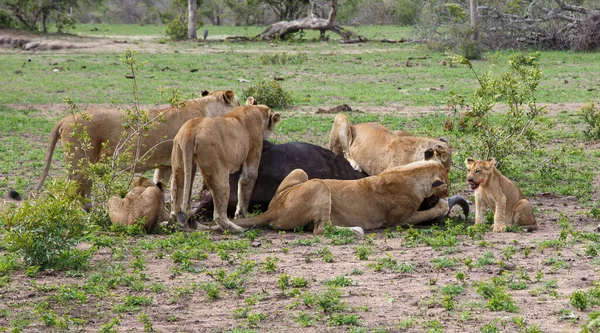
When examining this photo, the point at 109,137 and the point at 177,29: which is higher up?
the point at 109,137

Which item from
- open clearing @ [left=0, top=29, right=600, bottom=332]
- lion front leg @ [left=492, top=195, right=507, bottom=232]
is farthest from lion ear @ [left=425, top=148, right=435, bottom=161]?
lion front leg @ [left=492, top=195, right=507, bottom=232]

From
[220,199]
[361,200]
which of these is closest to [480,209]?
[361,200]

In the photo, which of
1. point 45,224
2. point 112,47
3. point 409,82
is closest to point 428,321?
point 45,224

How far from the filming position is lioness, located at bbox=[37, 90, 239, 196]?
28.8 feet

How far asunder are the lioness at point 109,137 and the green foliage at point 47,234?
1757mm

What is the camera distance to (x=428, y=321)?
5242 millimetres

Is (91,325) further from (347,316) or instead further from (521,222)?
(521,222)

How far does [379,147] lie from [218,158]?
2.38 m

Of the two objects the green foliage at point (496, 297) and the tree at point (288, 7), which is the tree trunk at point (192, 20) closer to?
the tree at point (288, 7)

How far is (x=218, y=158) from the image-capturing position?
7953 millimetres

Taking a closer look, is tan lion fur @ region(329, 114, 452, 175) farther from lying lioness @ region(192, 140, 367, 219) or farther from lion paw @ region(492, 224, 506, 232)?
lion paw @ region(492, 224, 506, 232)

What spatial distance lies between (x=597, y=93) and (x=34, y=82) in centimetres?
1192

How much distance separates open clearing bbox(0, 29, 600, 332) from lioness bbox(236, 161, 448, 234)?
0.53 ft

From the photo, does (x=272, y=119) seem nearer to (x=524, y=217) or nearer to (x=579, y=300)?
(x=524, y=217)
